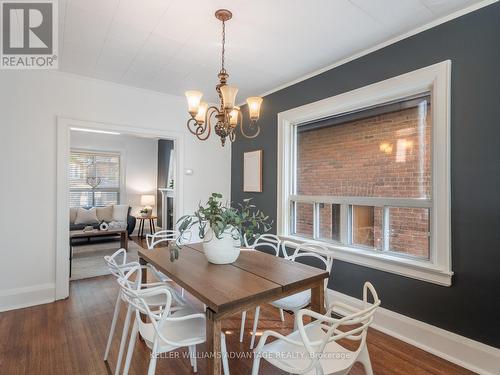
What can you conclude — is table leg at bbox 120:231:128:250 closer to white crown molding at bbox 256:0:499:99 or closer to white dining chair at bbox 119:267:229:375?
white dining chair at bbox 119:267:229:375

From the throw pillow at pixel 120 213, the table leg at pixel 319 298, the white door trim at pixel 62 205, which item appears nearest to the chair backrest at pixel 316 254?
the table leg at pixel 319 298

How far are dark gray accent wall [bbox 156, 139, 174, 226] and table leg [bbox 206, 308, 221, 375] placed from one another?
5.93m

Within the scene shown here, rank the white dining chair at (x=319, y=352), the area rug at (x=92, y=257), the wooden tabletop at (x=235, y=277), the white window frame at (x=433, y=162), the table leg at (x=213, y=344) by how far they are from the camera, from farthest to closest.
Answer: the area rug at (x=92, y=257), the white window frame at (x=433, y=162), the wooden tabletop at (x=235, y=277), the table leg at (x=213, y=344), the white dining chair at (x=319, y=352)

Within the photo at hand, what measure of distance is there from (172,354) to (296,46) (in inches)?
111

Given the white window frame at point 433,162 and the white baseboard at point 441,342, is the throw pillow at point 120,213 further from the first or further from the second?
the white baseboard at point 441,342

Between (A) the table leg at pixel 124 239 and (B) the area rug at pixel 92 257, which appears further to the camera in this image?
(A) the table leg at pixel 124 239

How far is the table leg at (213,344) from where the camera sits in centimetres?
129

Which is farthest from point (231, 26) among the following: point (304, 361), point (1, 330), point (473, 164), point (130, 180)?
point (130, 180)

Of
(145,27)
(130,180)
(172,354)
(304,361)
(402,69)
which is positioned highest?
(145,27)

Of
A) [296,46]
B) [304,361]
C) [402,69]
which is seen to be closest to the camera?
[304,361]

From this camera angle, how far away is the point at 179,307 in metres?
1.88

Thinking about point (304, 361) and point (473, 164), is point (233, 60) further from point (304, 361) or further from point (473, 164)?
point (304, 361)

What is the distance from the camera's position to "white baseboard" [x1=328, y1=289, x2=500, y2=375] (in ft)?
6.07

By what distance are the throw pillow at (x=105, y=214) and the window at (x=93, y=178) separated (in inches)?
33.2
